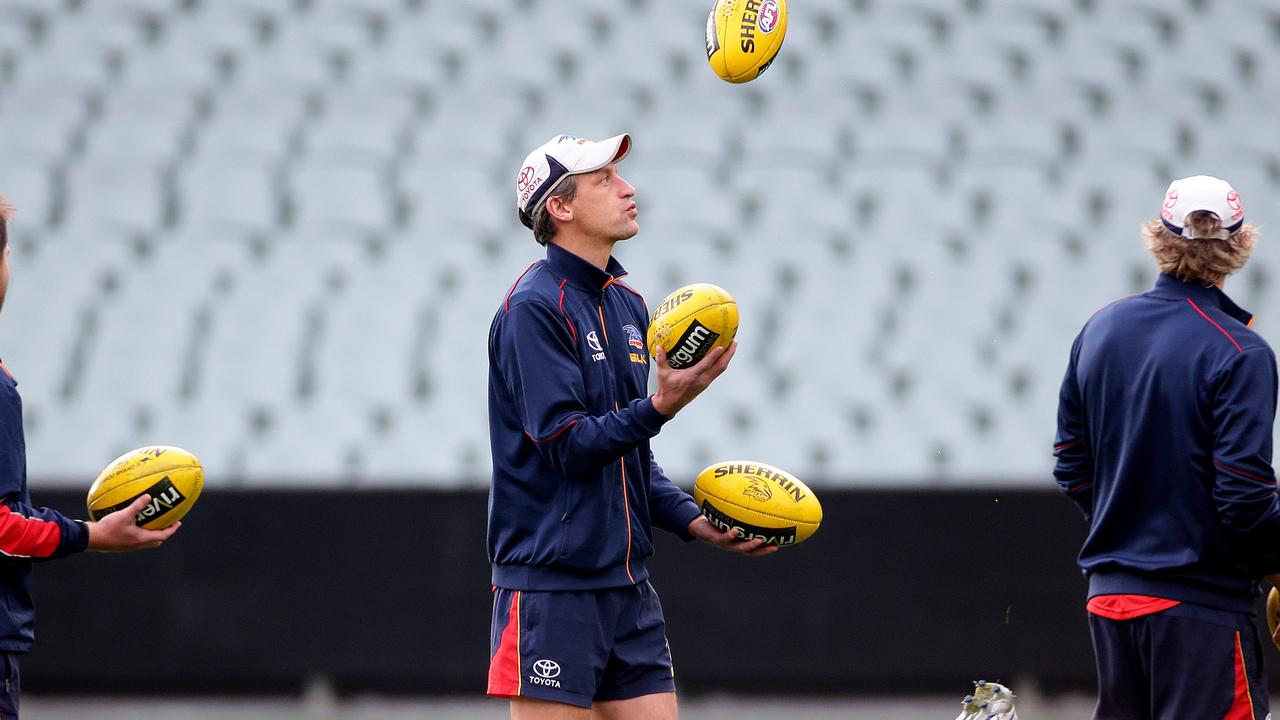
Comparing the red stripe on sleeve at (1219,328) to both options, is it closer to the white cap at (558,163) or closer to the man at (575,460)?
the man at (575,460)

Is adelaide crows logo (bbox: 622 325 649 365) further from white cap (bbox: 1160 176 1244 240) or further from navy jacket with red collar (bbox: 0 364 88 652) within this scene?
navy jacket with red collar (bbox: 0 364 88 652)

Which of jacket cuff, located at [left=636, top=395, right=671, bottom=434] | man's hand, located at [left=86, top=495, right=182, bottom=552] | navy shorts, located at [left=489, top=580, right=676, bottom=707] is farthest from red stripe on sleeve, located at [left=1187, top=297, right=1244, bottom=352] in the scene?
man's hand, located at [left=86, top=495, right=182, bottom=552]

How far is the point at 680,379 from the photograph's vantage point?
3711 millimetres

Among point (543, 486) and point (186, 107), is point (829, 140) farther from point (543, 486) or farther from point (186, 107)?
point (543, 486)

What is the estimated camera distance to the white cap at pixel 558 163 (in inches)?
161

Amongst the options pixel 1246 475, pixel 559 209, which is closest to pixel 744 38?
pixel 559 209

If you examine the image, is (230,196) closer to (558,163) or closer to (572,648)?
(558,163)

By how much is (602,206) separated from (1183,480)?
1825 mm

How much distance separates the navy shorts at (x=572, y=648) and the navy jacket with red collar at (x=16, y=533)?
123cm

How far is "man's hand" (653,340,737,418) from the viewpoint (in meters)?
3.69

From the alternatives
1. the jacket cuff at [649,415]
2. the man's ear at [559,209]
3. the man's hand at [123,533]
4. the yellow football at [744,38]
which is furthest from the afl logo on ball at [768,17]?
the man's hand at [123,533]

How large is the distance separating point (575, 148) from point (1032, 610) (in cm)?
476

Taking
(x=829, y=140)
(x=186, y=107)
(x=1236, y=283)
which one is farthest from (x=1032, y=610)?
(x=186, y=107)

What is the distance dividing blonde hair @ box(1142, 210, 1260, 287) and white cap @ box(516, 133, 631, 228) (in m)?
1.61
